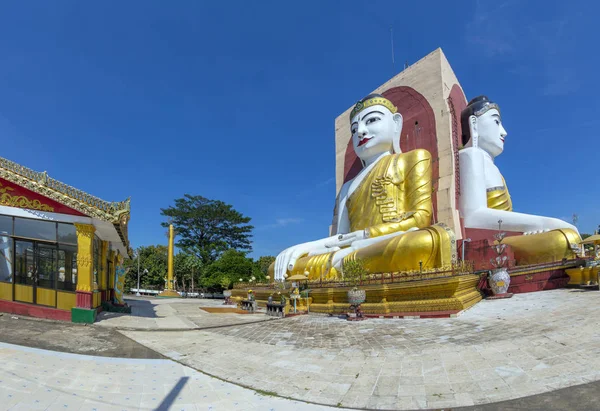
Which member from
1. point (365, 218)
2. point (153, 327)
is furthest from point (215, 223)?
point (153, 327)

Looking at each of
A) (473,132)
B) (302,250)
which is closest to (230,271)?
(302,250)

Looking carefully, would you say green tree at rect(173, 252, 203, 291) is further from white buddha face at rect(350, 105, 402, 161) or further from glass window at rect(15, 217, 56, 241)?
glass window at rect(15, 217, 56, 241)

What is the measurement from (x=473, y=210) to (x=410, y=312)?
8.18m

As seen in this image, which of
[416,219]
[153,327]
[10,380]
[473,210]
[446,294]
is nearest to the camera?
[10,380]

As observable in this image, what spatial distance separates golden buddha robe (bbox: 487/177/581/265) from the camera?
13.4m

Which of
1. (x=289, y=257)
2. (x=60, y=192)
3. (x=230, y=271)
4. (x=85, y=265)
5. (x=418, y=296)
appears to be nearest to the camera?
(x=60, y=192)

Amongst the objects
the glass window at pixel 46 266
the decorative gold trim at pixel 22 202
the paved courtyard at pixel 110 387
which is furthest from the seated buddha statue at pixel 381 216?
the decorative gold trim at pixel 22 202

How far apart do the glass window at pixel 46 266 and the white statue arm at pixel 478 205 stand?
16478mm

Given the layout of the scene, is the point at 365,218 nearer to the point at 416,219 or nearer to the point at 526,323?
the point at 416,219

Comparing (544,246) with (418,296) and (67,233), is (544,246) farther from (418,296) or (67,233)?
(67,233)

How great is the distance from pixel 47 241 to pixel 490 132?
19149 millimetres

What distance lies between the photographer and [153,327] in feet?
29.7

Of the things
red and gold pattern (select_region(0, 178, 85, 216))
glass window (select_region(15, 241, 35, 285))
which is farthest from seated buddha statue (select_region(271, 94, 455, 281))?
glass window (select_region(15, 241, 35, 285))

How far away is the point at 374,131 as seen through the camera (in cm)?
1836
